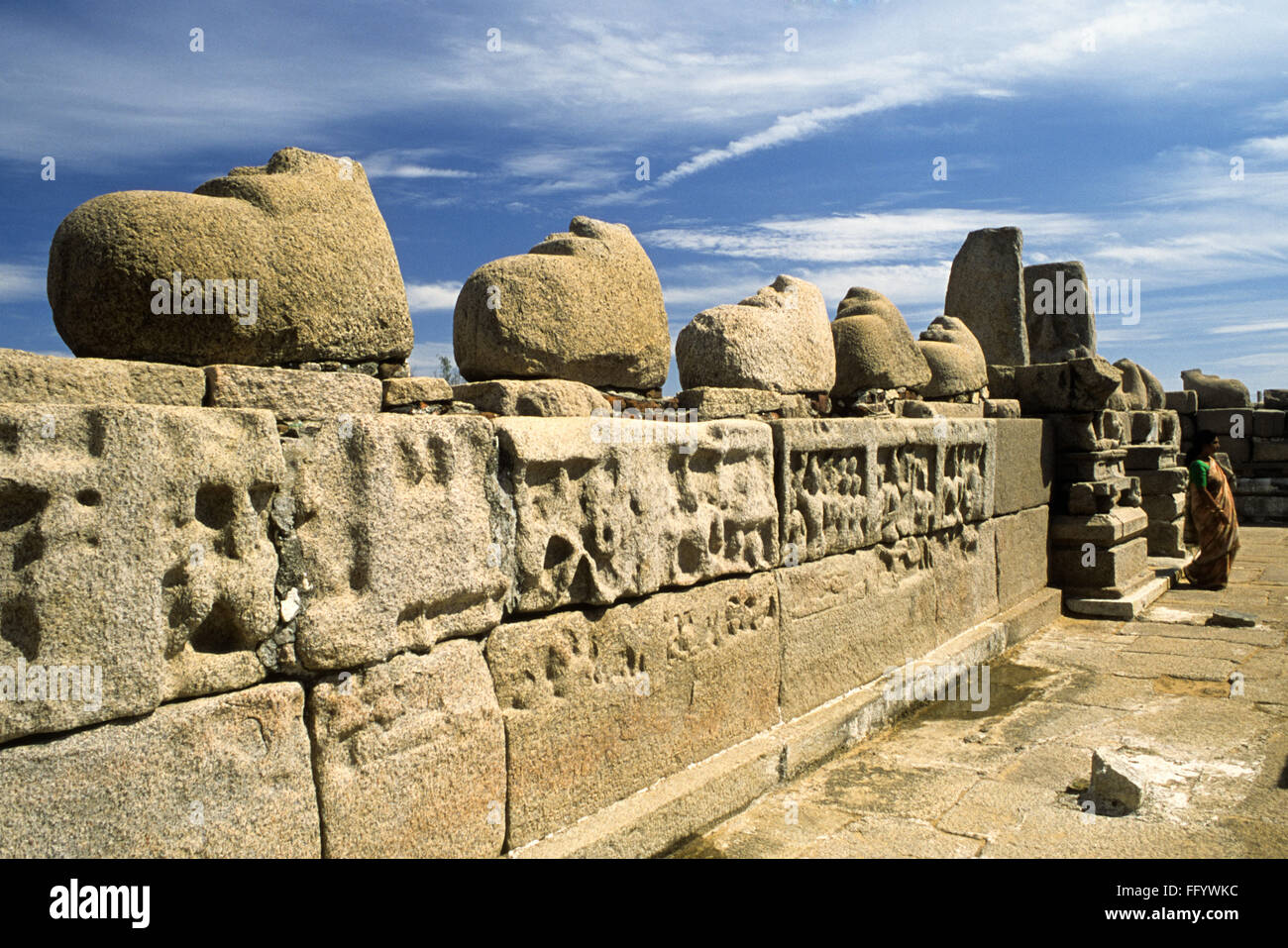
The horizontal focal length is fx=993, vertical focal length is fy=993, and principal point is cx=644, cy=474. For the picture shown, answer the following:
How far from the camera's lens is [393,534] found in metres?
2.55

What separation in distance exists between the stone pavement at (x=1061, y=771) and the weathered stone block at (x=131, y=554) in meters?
1.79

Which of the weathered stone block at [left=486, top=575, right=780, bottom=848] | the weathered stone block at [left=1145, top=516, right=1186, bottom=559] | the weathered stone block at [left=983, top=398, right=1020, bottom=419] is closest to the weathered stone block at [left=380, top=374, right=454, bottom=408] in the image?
the weathered stone block at [left=486, top=575, right=780, bottom=848]

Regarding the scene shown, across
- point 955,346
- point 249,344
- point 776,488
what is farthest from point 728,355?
point 955,346

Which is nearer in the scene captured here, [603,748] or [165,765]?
[165,765]

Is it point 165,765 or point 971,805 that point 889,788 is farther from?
point 165,765

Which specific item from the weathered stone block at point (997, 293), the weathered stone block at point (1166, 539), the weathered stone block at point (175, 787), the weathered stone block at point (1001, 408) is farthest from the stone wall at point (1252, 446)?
the weathered stone block at point (175, 787)

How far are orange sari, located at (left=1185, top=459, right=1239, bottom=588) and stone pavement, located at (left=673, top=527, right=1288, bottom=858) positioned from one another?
8.13 ft

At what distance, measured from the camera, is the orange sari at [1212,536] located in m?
8.84

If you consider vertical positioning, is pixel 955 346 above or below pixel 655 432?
above

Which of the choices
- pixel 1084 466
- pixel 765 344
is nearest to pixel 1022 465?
pixel 1084 466

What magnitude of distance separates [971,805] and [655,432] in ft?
6.14

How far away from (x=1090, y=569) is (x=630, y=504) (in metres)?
5.71
